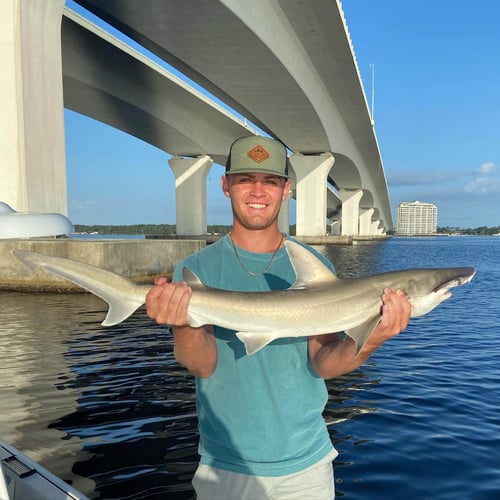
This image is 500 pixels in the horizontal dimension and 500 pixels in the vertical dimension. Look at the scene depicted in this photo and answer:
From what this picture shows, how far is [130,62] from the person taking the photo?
36.8m

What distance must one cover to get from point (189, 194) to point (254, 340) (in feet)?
195

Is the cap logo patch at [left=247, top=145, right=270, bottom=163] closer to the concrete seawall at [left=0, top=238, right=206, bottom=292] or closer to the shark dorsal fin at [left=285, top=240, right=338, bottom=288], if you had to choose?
the shark dorsal fin at [left=285, top=240, right=338, bottom=288]

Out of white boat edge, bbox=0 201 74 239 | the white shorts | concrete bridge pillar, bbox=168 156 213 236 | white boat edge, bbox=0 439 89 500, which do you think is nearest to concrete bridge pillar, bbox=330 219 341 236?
concrete bridge pillar, bbox=168 156 213 236

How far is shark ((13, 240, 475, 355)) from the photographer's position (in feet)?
8.89

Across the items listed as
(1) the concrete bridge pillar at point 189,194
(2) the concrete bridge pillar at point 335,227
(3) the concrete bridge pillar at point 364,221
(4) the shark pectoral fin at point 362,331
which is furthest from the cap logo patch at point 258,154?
(2) the concrete bridge pillar at point 335,227

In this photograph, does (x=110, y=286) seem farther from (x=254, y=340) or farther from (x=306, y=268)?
(x=306, y=268)

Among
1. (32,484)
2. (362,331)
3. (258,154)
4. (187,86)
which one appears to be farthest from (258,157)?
(187,86)

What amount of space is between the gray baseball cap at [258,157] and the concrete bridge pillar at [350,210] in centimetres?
8726

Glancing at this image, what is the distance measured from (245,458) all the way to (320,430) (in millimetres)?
479

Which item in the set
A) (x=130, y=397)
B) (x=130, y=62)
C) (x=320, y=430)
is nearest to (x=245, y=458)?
(x=320, y=430)

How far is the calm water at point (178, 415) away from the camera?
459 centimetres

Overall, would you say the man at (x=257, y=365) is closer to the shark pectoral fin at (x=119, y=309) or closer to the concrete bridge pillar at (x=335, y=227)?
the shark pectoral fin at (x=119, y=309)

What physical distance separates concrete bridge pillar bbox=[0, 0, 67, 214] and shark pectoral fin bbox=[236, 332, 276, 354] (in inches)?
699

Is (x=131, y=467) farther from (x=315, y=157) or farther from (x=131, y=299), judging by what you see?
(x=315, y=157)
